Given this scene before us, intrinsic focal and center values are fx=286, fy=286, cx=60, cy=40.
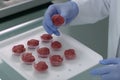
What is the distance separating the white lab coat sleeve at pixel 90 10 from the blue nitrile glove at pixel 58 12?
3 cm

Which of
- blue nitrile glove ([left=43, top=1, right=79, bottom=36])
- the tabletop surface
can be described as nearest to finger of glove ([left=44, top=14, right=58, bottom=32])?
blue nitrile glove ([left=43, top=1, right=79, bottom=36])

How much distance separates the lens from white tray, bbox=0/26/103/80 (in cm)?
94

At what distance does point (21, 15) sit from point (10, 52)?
27 cm

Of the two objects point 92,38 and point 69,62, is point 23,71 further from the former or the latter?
point 92,38

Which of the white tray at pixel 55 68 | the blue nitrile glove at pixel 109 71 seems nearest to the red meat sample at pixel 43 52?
the white tray at pixel 55 68

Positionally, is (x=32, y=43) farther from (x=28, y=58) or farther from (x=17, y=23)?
(x=17, y=23)

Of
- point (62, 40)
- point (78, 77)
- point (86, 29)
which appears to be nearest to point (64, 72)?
point (78, 77)

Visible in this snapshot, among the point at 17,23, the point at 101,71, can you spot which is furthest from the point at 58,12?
the point at 101,71

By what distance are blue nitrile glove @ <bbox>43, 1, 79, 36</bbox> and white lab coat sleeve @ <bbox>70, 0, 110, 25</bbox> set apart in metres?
0.03

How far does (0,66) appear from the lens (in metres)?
0.99

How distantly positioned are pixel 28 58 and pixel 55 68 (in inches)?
3.8

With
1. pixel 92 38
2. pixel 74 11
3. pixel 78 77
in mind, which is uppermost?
pixel 74 11

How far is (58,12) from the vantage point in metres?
1.14

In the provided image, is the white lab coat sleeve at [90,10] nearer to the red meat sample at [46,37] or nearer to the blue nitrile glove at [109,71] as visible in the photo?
the red meat sample at [46,37]
